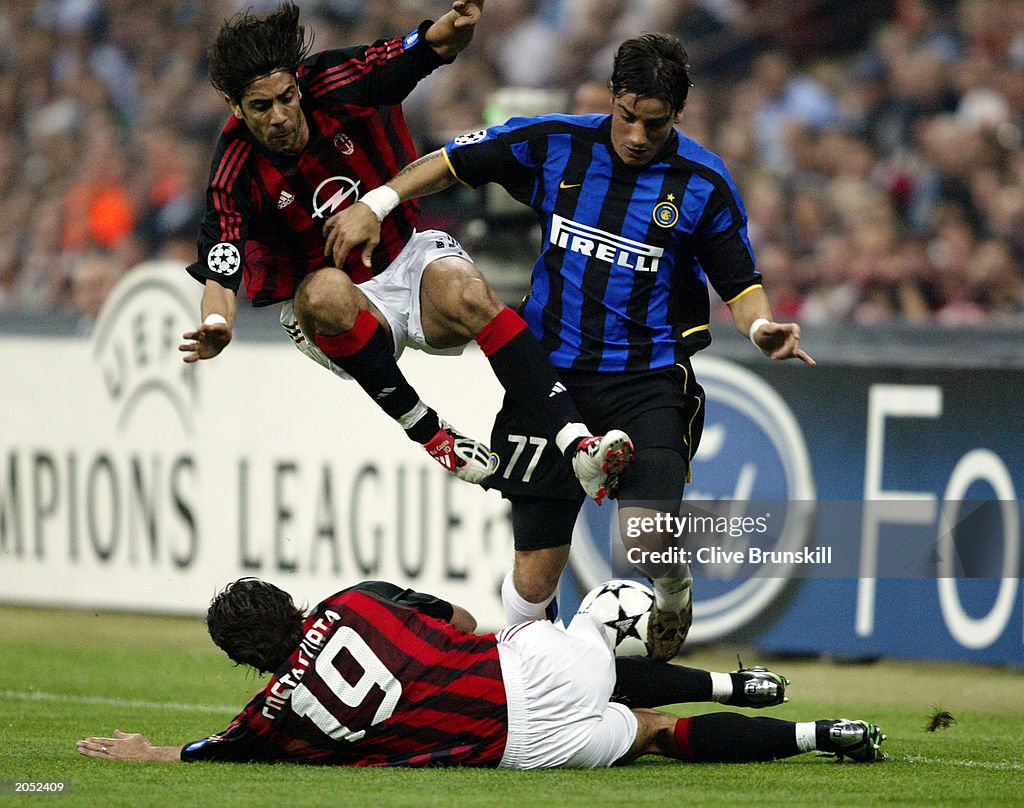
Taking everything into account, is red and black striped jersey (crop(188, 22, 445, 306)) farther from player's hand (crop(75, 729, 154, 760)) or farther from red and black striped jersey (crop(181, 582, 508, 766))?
player's hand (crop(75, 729, 154, 760))

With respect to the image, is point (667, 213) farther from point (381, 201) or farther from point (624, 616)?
point (624, 616)

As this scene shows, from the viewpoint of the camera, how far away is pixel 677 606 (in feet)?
19.5

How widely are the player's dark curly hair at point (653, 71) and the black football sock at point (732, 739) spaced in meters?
2.16

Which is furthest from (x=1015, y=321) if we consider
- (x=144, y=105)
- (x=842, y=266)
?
(x=144, y=105)

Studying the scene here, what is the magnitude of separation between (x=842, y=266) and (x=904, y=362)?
224 cm

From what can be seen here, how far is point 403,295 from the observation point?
6199 millimetres

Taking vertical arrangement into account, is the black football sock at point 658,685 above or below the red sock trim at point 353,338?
below

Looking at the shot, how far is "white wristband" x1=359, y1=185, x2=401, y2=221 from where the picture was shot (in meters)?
5.73

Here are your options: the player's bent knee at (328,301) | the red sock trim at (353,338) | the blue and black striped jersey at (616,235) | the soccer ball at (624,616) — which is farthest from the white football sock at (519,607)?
the player's bent knee at (328,301)

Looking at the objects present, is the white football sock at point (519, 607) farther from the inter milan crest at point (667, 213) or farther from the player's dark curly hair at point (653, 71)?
the player's dark curly hair at point (653, 71)

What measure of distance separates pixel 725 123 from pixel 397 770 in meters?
7.26

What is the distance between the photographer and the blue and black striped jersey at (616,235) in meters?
5.82

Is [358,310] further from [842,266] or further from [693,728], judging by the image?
[842,266]

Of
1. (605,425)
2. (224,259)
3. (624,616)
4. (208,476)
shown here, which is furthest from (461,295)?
(208,476)
